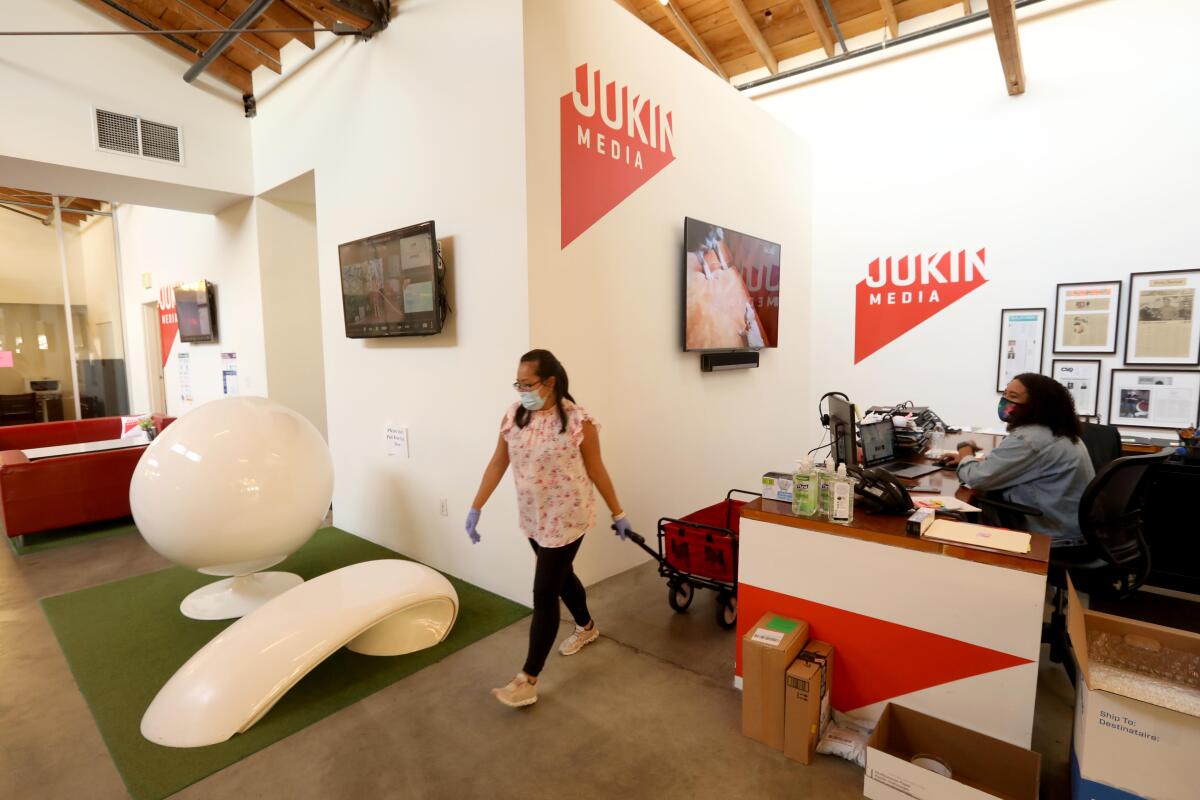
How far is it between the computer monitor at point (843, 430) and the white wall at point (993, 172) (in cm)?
303

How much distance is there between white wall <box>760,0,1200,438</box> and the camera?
4.26m

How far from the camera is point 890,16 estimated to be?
5.06 meters

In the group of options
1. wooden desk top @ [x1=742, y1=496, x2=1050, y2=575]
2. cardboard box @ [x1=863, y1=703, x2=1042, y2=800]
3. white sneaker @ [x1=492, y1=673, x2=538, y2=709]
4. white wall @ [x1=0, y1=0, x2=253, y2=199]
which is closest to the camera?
cardboard box @ [x1=863, y1=703, x2=1042, y2=800]

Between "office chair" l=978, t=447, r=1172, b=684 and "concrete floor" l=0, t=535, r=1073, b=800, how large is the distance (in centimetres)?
43

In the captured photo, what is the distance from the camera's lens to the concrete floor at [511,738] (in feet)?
6.63

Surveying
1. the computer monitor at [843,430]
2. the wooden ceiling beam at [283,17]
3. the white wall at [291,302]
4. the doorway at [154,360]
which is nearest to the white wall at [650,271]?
the computer monitor at [843,430]

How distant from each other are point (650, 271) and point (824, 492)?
2.19 metres

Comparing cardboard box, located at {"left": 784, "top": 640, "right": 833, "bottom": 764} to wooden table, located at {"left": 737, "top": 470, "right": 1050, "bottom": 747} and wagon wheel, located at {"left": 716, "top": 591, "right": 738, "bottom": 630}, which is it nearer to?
wooden table, located at {"left": 737, "top": 470, "right": 1050, "bottom": 747}

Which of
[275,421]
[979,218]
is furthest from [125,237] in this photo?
[979,218]

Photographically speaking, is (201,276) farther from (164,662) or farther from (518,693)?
(518,693)

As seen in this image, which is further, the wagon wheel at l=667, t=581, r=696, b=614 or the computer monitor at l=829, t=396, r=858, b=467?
the wagon wheel at l=667, t=581, r=696, b=614

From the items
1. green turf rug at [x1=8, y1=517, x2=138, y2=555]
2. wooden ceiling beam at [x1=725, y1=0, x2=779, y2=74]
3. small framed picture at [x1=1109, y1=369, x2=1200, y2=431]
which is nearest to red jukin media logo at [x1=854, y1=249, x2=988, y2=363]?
small framed picture at [x1=1109, y1=369, x2=1200, y2=431]

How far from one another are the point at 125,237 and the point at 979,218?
38.2 feet

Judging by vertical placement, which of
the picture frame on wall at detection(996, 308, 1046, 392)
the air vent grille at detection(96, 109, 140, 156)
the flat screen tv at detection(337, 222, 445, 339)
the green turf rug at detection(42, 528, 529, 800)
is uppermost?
the air vent grille at detection(96, 109, 140, 156)
